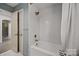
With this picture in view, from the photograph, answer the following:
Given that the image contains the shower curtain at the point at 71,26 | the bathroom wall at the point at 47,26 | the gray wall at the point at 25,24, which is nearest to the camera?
the shower curtain at the point at 71,26

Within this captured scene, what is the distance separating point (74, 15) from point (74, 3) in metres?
0.18

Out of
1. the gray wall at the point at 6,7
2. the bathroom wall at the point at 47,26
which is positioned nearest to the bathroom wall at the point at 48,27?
the bathroom wall at the point at 47,26

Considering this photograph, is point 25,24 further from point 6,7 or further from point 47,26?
point 47,26

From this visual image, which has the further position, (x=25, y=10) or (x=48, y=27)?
(x=48, y=27)

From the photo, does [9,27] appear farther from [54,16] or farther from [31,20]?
[54,16]

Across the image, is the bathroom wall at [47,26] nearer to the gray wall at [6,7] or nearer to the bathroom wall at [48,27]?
the bathroom wall at [48,27]

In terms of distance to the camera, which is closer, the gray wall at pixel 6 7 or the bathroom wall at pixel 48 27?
the gray wall at pixel 6 7

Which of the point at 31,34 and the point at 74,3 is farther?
the point at 31,34

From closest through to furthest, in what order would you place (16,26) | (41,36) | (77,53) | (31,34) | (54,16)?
(77,53) < (16,26) < (31,34) < (54,16) < (41,36)

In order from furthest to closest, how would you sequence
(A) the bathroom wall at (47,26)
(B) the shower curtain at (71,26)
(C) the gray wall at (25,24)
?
(A) the bathroom wall at (47,26) → (C) the gray wall at (25,24) → (B) the shower curtain at (71,26)

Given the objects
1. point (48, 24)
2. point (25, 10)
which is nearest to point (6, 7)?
point (25, 10)

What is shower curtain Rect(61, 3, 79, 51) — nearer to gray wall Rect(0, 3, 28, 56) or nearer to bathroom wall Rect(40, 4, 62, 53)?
bathroom wall Rect(40, 4, 62, 53)

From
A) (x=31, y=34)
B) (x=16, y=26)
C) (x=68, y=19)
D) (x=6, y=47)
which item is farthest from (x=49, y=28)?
(x=6, y=47)

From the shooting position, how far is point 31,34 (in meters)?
1.42
